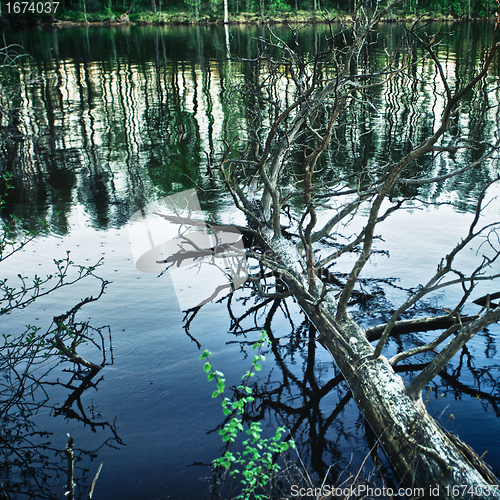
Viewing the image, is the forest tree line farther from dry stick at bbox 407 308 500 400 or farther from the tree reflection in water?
dry stick at bbox 407 308 500 400

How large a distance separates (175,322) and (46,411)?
195 centimetres

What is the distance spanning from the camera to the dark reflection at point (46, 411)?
4164mm

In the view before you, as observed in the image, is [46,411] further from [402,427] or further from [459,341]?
[459,341]

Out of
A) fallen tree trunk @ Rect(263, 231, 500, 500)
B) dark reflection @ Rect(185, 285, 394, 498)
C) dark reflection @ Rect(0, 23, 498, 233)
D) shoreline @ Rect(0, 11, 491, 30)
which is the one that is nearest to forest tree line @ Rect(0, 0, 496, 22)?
shoreline @ Rect(0, 11, 491, 30)

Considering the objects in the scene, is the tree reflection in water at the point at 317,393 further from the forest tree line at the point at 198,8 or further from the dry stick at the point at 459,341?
the forest tree line at the point at 198,8

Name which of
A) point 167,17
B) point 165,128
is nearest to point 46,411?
point 165,128

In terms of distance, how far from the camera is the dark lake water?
175 inches

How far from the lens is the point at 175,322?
6.41 meters

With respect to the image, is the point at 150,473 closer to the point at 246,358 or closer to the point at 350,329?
the point at 246,358

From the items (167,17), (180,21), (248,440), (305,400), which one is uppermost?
(167,17)

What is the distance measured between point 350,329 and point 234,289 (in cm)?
243

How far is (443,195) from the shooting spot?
10.6 meters

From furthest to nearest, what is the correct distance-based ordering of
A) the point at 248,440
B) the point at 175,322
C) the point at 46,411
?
the point at 175,322 < the point at 46,411 < the point at 248,440

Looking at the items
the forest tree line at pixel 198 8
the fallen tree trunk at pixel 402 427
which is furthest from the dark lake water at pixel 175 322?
the forest tree line at pixel 198 8
